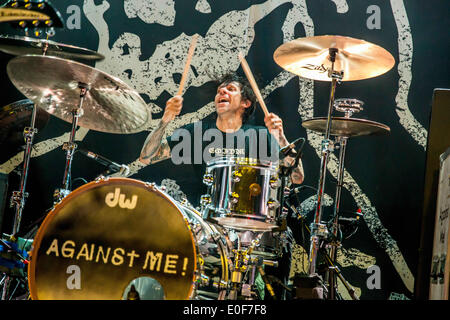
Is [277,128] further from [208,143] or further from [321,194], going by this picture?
[208,143]

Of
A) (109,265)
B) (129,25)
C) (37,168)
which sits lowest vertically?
(109,265)

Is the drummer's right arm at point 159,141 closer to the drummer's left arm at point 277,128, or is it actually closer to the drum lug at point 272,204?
the drummer's left arm at point 277,128

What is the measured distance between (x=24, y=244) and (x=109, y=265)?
0.64 meters

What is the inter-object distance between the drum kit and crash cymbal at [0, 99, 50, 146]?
0.4 inches

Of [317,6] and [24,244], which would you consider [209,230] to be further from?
[317,6]

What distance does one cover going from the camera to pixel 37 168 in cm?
384

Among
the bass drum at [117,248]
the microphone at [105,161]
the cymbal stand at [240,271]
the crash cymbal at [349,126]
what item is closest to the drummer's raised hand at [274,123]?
the crash cymbal at [349,126]

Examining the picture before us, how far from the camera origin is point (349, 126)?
2.96 meters

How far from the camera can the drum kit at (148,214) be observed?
208 centimetres

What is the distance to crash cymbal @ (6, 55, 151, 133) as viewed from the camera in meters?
2.34

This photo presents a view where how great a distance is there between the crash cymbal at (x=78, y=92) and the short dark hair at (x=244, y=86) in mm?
1220

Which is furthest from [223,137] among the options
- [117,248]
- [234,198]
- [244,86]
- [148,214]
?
[117,248]
